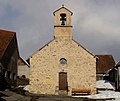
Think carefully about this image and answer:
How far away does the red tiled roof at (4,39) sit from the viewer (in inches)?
1236

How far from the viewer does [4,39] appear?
33875 millimetres

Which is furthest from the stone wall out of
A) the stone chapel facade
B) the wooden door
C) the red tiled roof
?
the red tiled roof

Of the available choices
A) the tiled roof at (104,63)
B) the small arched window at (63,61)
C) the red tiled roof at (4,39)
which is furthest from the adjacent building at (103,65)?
the red tiled roof at (4,39)

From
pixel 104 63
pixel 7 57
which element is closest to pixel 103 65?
pixel 104 63

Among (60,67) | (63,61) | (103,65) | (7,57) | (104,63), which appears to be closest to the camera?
(60,67)

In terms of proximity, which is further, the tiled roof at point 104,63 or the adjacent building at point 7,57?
the tiled roof at point 104,63

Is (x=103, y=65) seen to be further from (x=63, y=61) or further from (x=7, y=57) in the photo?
(x=7, y=57)

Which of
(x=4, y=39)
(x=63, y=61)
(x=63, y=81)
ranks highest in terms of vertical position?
(x=4, y=39)

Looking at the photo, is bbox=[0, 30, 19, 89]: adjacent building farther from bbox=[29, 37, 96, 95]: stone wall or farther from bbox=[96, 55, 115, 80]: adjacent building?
bbox=[96, 55, 115, 80]: adjacent building

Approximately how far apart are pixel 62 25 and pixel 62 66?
4.76 metres

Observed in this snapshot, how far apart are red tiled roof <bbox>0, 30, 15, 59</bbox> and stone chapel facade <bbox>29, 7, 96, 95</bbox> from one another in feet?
10.8

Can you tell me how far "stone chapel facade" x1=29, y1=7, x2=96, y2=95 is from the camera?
3284cm

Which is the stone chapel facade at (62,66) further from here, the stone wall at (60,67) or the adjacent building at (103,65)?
the adjacent building at (103,65)

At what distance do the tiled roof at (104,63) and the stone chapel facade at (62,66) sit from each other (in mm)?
15962
